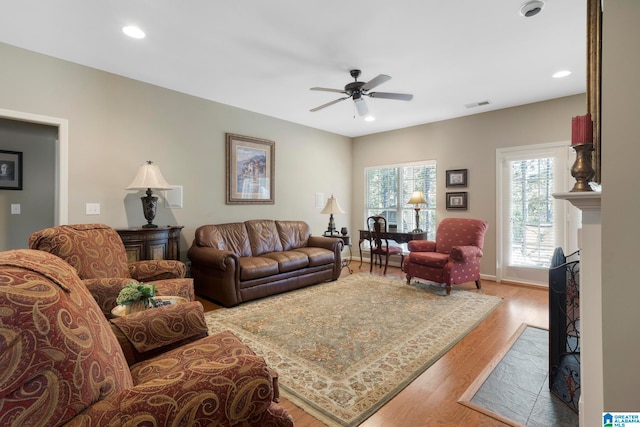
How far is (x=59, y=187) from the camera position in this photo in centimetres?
317

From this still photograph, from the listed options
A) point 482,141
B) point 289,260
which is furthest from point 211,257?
point 482,141

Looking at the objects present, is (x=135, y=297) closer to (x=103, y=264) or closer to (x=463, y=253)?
(x=103, y=264)

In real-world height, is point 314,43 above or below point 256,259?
above

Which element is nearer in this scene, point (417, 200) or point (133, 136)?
point (133, 136)

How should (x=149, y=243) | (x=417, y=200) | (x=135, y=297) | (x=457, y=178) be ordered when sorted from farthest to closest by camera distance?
(x=417, y=200), (x=457, y=178), (x=149, y=243), (x=135, y=297)

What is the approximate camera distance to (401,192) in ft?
19.7

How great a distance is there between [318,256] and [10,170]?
177 inches

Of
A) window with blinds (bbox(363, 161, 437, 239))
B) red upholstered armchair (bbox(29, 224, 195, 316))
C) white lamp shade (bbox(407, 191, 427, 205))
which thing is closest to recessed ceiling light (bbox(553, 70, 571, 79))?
window with blinds (bbox(363, 161, 437, 239))

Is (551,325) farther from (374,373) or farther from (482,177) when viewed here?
(482,177)

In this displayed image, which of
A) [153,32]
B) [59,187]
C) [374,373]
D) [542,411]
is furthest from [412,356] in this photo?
[59,187]

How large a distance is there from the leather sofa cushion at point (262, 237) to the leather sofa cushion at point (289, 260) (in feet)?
0.67

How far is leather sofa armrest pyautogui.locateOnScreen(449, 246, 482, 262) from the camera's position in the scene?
3925mm

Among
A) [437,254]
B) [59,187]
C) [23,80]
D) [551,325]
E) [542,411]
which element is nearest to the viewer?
[542,411]

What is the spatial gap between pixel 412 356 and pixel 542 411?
85cm
